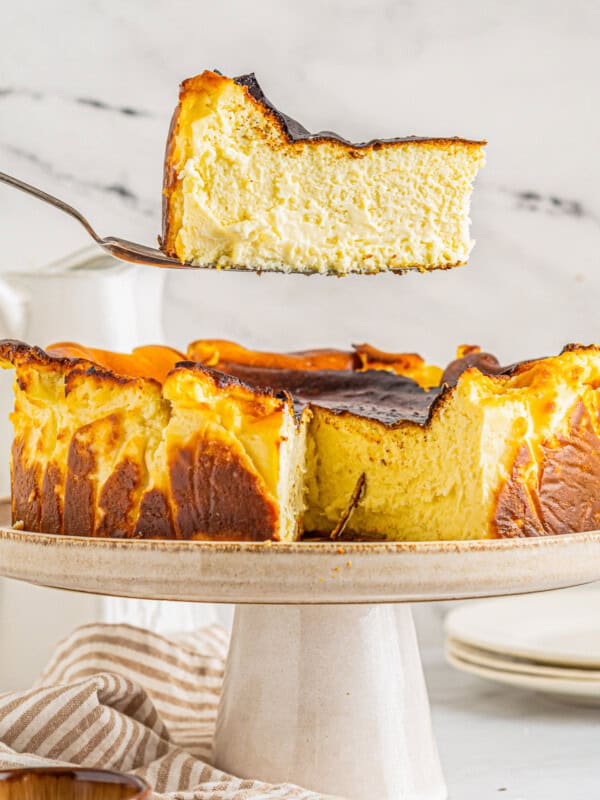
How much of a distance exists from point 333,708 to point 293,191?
604 mm

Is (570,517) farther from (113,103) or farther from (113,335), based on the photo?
(113,103)

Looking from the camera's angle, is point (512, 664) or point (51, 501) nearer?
point (51, 501)

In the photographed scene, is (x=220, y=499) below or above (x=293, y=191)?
below

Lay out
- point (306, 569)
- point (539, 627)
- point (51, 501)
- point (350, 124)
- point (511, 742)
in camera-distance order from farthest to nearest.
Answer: point (350, 124) → point (539, 627) → point (511, 742) → point (51, 501) → point (306, 569)

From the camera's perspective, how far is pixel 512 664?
1644mm

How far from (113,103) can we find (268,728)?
1.37 m

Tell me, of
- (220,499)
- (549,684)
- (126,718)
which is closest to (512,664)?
(549,684)

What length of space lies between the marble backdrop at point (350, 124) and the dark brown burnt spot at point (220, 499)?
3.76 ft

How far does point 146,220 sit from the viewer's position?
87.0 inches

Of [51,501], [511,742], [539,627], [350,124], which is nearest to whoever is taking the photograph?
[51,501]

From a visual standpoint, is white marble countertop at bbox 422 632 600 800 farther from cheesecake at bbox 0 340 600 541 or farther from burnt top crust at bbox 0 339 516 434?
burnt top crust at bbox 0 339 516 434

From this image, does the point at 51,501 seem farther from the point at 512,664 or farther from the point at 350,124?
the point at 350,124

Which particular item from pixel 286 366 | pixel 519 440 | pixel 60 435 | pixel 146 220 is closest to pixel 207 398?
pixel 60 435

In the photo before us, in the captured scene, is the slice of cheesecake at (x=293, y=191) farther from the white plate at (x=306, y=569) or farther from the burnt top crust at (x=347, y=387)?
the white plate at (x=306, y=569)
